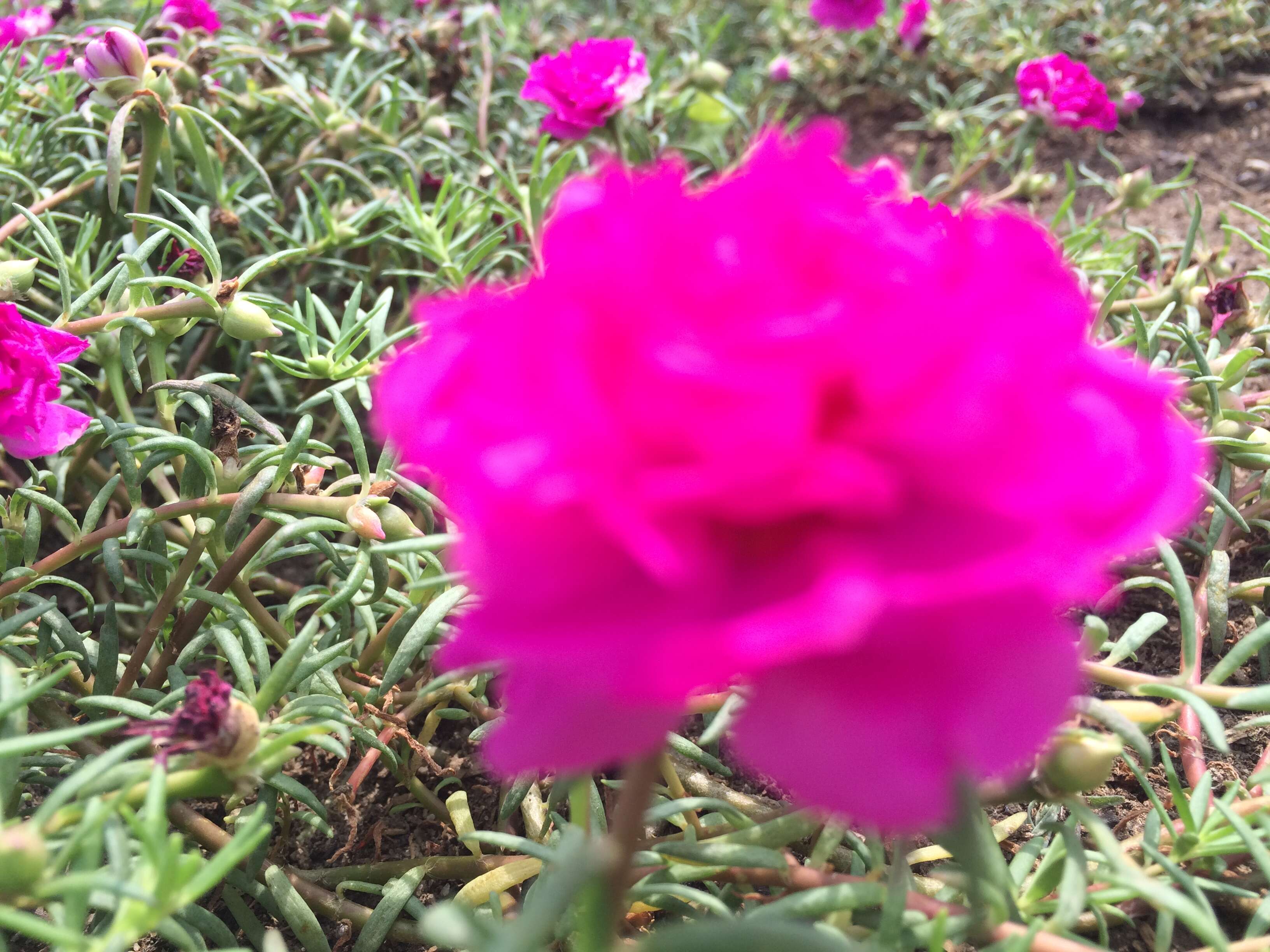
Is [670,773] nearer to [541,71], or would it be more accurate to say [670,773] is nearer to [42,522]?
[42,522]

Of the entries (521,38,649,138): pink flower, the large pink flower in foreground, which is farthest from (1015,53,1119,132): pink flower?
the large pink flower in foreground

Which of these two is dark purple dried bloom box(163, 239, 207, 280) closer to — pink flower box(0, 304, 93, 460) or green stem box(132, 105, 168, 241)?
green stem box(132, 105, 168, 241)

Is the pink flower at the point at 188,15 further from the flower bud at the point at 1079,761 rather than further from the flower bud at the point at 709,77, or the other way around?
the flower bud at the point at 1079,761

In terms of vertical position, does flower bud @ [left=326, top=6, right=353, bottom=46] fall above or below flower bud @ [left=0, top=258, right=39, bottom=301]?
above

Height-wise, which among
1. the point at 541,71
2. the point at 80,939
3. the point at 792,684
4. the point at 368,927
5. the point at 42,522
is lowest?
the point at 368,927

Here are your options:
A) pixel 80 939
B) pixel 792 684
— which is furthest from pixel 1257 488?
pixel 80 939

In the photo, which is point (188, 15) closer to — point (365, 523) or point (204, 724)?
point (365, 523)
